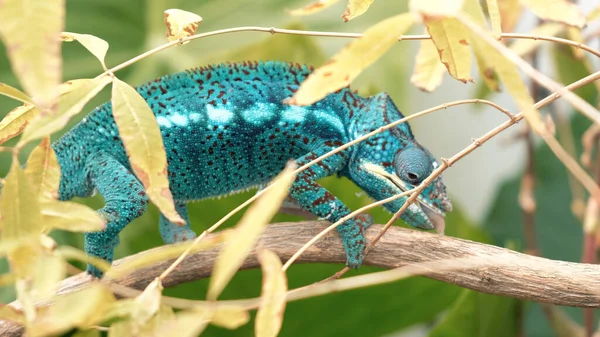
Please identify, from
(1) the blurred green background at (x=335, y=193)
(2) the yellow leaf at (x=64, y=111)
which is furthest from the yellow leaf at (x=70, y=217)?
(1) the blurred green background at (x=335, y=193)

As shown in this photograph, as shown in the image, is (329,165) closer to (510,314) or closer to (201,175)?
(201,175)

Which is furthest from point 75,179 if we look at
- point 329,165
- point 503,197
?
point 503,197

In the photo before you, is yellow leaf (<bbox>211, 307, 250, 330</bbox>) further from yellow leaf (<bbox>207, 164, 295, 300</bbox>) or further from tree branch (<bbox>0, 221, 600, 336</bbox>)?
tree branch (<bbox>0, 221, 600, 336</bbox>)

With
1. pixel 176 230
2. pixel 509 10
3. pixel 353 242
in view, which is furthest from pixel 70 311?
pixel 509 10

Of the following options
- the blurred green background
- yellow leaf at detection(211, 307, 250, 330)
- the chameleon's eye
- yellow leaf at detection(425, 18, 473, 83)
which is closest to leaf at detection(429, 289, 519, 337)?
the blurred green background

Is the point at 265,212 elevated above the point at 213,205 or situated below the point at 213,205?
below

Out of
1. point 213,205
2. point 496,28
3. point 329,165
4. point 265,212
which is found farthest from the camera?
point 213,205
